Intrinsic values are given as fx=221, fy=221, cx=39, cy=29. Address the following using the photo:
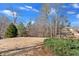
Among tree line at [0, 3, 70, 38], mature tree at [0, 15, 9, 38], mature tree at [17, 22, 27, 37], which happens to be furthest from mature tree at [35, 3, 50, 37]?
mature tree at [0, 15, 9, 38]

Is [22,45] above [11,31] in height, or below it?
below

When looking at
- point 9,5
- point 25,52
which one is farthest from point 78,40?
point 9,5

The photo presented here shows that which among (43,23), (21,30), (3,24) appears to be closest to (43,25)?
(43,23)

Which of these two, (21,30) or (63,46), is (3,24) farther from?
(63,46)

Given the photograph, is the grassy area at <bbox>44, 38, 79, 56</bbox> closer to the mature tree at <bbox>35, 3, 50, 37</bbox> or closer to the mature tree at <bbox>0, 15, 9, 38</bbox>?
the mature tree at <bbox>35, 3, 50, 37</bbox>

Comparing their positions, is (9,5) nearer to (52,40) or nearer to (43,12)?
(43,12)

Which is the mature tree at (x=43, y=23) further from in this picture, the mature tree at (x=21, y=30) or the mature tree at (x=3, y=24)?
the mature tree at (x=3, y=24)

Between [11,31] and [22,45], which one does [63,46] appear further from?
[11,31]
